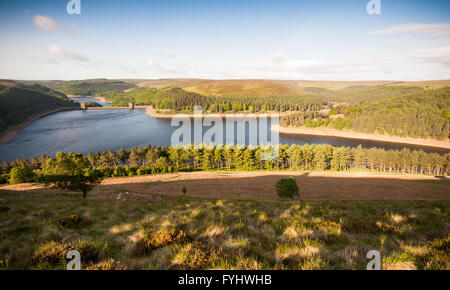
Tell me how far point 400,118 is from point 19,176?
203832 mm

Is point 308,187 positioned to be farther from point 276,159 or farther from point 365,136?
point 365,136

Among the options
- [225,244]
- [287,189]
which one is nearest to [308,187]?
[287,189]

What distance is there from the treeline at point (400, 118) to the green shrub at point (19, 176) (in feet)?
498

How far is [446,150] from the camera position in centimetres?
10488

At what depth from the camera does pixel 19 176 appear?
51250mm

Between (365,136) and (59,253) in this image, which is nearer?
(59,253)

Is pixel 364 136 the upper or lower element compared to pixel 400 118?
lower

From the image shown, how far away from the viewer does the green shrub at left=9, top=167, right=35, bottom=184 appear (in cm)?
5080

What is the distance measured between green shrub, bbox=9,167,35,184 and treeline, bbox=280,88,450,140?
152 metres

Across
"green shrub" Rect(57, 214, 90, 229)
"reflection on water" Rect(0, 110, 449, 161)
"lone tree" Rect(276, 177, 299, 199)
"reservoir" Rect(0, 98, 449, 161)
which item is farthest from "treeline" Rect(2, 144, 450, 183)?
"green shrub" Rect(57, 214, 90, 229)

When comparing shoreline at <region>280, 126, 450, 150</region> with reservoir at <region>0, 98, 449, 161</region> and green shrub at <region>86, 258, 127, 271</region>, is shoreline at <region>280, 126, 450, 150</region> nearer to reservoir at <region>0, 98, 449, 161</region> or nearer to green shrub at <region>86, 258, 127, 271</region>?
reservoir at <region>0, 98, 449, 161</region>

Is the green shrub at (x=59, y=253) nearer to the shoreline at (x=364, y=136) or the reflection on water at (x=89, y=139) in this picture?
the reflection on water at (x=89, y=139)

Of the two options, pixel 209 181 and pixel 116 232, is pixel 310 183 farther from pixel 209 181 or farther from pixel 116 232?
pixel 116 232
